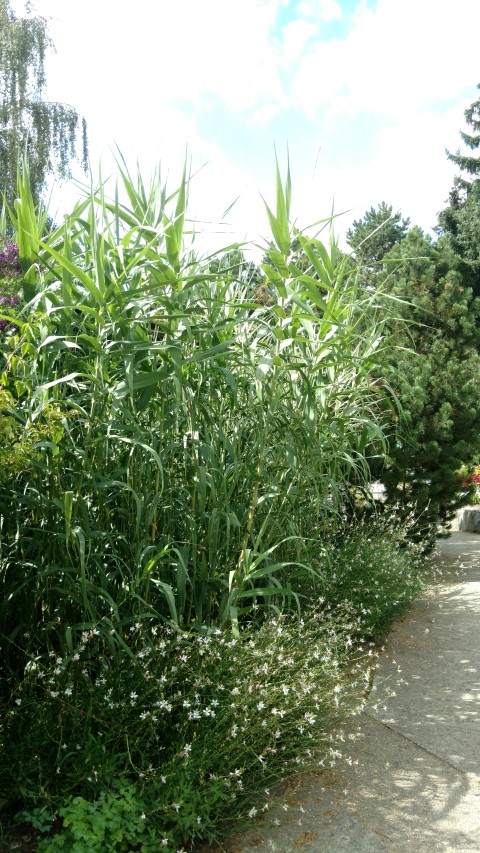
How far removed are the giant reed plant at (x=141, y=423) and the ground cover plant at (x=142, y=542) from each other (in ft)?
0.04

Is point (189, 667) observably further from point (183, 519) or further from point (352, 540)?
point (352, 540)

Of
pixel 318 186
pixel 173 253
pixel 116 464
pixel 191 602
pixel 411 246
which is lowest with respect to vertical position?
pixel 191 602

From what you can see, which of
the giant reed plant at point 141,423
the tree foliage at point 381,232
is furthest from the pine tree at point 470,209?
the giant reed plant at point 141,423

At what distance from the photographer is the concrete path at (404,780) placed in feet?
7.59

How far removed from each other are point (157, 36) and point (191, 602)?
354cm

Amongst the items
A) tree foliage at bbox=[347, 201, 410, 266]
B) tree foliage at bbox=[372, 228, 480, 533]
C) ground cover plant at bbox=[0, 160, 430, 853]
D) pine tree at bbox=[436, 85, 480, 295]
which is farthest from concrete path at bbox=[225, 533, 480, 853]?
tree foliage at bbox=[347, 201, 410, 266]

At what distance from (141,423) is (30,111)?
55.7 ft

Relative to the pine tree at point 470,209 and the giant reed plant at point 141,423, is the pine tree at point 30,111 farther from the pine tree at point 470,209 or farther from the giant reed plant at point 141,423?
the giant reed plant at point 141,423

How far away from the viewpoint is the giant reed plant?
243 cm

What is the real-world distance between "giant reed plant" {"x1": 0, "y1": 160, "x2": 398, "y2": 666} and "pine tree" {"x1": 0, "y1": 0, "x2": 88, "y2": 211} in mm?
15396

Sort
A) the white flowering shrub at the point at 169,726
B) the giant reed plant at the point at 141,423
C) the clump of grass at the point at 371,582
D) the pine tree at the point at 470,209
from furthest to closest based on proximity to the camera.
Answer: the pine tree at the point at 470,209 → the clump of grass at the point at 371,582 → the giant reed plant at the point at 141,423 → the white flowering shrub at the point at 169,726

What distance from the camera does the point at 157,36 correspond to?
176 inches

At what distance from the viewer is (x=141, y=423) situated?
9.61ft

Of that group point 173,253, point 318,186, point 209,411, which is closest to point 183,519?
point 209,411
